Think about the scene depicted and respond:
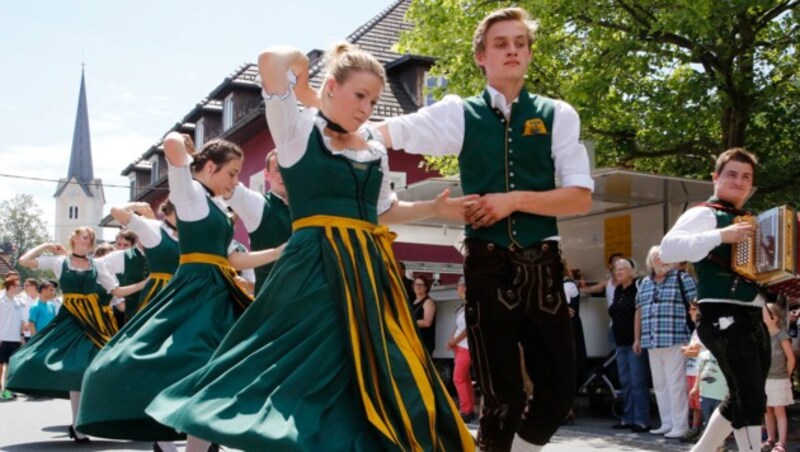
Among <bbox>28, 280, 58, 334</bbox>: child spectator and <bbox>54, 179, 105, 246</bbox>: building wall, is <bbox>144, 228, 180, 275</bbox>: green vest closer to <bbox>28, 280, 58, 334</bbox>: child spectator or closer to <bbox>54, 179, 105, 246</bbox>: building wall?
<bbox>28, 280, 58, 334</bbox>: child spectator

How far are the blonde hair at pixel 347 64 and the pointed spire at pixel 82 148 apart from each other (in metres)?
101

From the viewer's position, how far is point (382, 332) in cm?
395

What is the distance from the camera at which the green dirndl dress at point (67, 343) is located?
8945mm

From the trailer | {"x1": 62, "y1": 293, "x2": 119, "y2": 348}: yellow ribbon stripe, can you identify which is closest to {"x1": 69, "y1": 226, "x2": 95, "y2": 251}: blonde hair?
{"x1": 62, "y1": 293, "x2": 119, "y2": 348}: yellow ribbon stripe

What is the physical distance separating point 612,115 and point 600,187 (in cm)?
509

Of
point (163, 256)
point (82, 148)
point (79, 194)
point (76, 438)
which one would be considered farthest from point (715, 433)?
point (79, 194)

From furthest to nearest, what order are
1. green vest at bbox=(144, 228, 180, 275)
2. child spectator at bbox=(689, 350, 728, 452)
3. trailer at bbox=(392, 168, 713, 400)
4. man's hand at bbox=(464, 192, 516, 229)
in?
1. trailer at bbox=(392, 168, 713, 400)
2. child spectator at bbox=(689, 350, 728, 452)
3. green vest at bbox=(144, 228, 180, 275)
4. man's hand at bbox=(464, 192, 516, 229)

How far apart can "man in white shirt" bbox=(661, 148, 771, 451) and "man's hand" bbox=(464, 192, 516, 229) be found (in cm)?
184

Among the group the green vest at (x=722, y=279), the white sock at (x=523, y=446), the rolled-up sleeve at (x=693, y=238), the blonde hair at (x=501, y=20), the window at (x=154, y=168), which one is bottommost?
the white sock at (x=523, y=446)

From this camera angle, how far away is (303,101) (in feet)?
14.5

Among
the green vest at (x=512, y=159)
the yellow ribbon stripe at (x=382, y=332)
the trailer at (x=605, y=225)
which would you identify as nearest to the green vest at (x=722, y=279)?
the green vest at (x=512, y=159)

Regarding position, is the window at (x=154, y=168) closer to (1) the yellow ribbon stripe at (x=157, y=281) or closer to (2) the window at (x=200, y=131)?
(2) the window at (x=200, y=131)

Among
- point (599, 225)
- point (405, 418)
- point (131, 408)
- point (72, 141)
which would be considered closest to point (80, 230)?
point (131, 408)

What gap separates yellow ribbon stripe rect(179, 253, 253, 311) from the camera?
5969 mm
